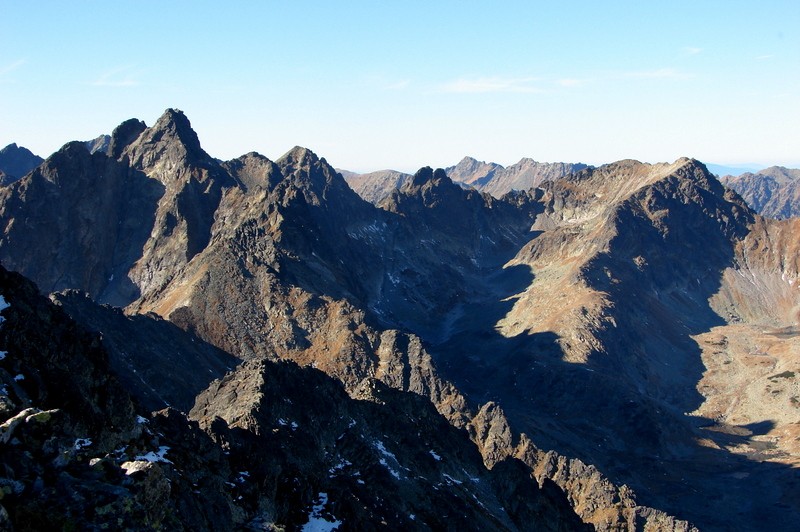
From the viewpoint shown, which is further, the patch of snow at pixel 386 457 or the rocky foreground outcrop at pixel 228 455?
the patch of snow at pixel 386 457

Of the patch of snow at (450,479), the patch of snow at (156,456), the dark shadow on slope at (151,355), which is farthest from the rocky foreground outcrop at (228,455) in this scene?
the dark shadow on slope at (151,355)

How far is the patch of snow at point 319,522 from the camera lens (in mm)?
81125

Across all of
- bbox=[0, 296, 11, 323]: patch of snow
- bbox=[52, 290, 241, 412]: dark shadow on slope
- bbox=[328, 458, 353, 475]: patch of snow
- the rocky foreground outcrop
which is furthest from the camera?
bbox=[52, 290, 241, 412]: dark shadow on slope

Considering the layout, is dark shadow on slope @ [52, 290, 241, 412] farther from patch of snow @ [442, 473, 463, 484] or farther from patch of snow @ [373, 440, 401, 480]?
patch of snow @ [442, 473, 463, 484]

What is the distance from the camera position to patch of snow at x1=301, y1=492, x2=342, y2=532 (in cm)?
8112

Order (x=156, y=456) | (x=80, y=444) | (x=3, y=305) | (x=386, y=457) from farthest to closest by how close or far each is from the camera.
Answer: (x=386, y=457) < (x=3, y=305) < (x=156, y=456) < (x=80, y=444)

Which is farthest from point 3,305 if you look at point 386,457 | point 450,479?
point 450,479

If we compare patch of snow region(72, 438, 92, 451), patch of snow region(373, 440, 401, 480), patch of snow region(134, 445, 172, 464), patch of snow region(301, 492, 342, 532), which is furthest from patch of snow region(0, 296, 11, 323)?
patch of snow region(373, 440, 401, 480)

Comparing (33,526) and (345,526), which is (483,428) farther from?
(33,526)

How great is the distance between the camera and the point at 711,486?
19600 cm

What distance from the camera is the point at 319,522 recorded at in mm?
82312

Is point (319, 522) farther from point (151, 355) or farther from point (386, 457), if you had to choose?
point (151, 355)

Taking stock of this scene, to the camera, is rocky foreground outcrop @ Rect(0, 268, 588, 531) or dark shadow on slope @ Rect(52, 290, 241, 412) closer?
rocky foreground outcrop @ Rect(0, 268, 588, 531)

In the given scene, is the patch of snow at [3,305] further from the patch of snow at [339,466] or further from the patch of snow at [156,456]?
the patch of snow at [339,466]
